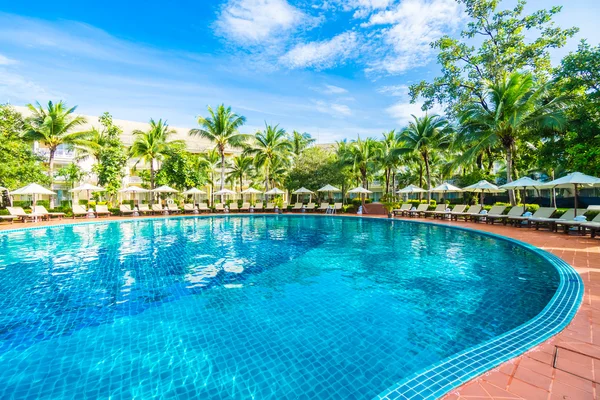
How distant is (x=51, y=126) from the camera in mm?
19875

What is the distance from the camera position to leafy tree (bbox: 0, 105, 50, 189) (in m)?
17.2

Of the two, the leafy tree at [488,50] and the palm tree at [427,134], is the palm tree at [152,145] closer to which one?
the palm tree at [427,134]

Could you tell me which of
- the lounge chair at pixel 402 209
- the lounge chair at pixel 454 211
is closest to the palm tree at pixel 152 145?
the lounge chair at pixel 402 209

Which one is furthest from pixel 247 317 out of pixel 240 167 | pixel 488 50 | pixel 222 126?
pixel 240 167

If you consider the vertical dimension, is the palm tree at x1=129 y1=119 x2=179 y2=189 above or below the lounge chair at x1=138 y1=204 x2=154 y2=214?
above

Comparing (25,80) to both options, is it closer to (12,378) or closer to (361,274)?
(12,378)

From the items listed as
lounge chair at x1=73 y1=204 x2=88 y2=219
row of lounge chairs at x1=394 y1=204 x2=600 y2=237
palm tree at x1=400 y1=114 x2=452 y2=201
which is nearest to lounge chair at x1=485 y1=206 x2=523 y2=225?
row of lounge chairs at x1=394 y1=204 x2=600 y2=237

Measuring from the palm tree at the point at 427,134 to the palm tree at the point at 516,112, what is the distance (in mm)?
4694

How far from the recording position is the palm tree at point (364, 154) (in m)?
25.4

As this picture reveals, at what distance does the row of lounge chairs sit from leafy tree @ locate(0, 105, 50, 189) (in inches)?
1040

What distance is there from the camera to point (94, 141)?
2373 cm

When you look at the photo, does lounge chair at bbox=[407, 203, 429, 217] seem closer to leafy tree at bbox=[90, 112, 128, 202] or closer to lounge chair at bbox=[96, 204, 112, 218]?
lounge chair at bbox=[96, 204, 112, 218]

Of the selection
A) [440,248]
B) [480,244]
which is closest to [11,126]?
[440,248]

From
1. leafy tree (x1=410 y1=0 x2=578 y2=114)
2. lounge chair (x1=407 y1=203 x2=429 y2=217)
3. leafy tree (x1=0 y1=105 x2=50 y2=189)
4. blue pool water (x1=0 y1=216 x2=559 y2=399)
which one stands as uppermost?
leafy tree (x1=410 y1=0 x2=578 y2=114)
